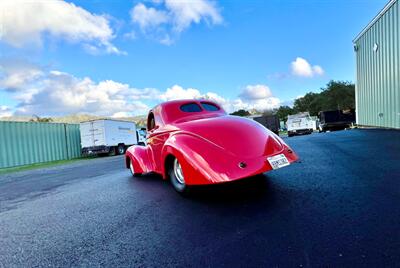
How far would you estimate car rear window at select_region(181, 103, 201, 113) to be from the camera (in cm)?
473

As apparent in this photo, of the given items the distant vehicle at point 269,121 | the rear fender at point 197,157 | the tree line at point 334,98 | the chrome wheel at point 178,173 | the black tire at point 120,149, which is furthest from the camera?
the tree line at point 334,98

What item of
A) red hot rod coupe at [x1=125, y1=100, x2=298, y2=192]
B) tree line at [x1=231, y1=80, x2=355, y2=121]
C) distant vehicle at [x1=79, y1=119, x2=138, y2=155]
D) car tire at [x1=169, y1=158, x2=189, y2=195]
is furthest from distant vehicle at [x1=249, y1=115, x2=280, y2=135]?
car tire at [x1=169, y1=158, x2=189, y2=195]

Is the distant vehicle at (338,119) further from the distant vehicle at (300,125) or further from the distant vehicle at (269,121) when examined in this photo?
the distant vehicle at (269,121)

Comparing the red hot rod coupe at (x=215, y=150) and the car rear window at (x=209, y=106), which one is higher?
the car rear window at (x=209, y=106)

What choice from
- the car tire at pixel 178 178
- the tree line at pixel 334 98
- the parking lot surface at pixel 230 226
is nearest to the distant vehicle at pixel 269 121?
the tree line at pixel 334 98

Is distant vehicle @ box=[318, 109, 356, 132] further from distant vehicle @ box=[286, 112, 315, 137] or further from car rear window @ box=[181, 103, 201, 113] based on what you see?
car rear window @ box=[181, 103, 201, 113]

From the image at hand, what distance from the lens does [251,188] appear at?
3.76 meters

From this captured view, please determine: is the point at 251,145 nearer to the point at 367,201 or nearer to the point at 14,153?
the point at 367,201

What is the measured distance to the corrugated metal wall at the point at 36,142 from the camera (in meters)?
17.4

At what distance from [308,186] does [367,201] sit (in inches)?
33.6

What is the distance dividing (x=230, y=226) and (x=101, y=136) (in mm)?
20248

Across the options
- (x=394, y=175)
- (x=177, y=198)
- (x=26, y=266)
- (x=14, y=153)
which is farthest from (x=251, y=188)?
(x=14, y=153)

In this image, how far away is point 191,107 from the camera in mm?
4793

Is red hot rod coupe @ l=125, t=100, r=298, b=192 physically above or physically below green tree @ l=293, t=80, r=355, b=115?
below
